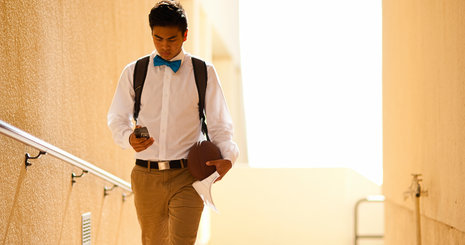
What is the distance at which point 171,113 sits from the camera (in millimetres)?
2852

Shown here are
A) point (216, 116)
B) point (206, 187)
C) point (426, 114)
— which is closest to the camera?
point (206, 187)

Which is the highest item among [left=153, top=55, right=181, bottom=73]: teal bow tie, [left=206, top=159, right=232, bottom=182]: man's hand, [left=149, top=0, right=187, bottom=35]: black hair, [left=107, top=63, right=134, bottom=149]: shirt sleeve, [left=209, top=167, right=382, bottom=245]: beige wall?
[left=149, top=0, right=187, bottom=35]: black hair

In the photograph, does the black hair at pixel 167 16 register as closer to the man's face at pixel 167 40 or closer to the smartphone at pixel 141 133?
the man's face at pixel 167 40

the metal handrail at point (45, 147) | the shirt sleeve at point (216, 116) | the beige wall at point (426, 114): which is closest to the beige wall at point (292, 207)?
the beige wall at point (426, 114)

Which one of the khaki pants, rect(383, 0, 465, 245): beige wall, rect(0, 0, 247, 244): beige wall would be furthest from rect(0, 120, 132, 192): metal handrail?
rect(383, 0, 465, 245): beige wall

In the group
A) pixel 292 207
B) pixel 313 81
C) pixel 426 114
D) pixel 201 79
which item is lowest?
pixel 292 207

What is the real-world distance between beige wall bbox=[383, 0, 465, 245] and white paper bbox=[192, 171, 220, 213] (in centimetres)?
133

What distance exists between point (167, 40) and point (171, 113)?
35 centimetres

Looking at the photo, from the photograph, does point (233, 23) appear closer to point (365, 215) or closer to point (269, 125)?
point (269, 125)

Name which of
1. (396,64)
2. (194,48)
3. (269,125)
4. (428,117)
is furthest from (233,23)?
(428,117)

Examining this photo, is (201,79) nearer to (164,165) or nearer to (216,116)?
(216,116)

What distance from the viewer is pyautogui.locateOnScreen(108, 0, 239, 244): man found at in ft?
9.14

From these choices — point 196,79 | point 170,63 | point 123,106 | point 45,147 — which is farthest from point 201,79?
point 45,147

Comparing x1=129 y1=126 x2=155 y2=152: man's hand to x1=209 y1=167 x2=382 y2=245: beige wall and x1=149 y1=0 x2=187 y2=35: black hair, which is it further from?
x1=209 y1=167 x2=382 y2=245: beige wall
